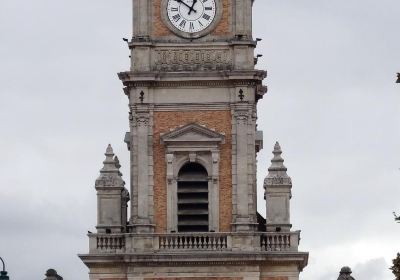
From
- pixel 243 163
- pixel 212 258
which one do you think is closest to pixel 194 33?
pixel 243 163

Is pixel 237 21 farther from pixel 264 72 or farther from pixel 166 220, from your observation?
pixel 166 220

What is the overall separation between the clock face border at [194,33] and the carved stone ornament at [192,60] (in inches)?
20.0

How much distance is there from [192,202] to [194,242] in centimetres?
147

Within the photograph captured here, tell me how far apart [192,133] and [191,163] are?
999 millimetres

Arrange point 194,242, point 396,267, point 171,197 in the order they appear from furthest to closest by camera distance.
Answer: point 171,197
point 194,242
point 396,267

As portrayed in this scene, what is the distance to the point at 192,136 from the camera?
71.7 metres

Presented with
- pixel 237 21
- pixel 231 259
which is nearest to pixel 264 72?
pixel 237 21

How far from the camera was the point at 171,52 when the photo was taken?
72625 mm

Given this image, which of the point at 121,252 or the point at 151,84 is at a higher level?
the point at 151,84

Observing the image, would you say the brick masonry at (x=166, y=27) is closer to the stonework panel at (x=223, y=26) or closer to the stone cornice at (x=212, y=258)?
the stonework panel at (x=223, y=26)

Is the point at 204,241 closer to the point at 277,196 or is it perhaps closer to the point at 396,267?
the point at 277,196

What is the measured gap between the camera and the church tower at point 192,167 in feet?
232

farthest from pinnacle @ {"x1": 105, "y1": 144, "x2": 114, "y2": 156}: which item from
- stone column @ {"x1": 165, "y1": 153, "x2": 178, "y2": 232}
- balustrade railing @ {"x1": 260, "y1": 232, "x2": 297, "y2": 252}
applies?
balustrade railing @ {"x1": 260, "y1": 232, "x2": 297, "y2": 252}

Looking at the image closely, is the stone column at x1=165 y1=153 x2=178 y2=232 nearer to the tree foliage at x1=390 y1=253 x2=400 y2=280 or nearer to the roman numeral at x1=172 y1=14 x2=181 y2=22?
the roman numeral at x1=172 y1=14 x2=181 y2=22
